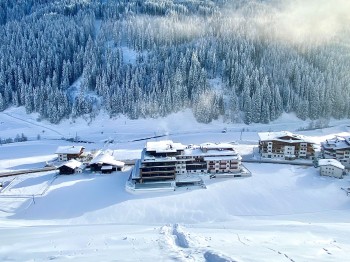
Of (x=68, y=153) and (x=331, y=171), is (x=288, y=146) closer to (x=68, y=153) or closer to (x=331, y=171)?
(x=331, y=171)

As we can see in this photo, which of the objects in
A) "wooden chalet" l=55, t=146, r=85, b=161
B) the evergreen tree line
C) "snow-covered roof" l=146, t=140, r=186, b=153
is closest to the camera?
"snow-covered roof" l=146, t=140, r=186, b=153

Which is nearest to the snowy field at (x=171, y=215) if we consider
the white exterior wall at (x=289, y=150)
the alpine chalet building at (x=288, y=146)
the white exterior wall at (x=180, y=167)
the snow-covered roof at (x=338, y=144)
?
the alpine chalet building at (x=288, y=146)

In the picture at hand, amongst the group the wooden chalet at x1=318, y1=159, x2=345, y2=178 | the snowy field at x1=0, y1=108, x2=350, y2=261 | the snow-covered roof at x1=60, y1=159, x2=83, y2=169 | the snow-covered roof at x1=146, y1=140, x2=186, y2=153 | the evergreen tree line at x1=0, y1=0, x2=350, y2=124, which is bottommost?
the snowy field at x1=0, y1=108, x2=350, y2=261

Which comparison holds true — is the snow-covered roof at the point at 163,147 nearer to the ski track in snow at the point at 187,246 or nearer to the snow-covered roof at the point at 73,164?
the snow-covered roof at the point at 73,164

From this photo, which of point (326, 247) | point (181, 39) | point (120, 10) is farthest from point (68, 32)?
point (326, 247)

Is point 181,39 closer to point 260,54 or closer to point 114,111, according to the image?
point 260,54

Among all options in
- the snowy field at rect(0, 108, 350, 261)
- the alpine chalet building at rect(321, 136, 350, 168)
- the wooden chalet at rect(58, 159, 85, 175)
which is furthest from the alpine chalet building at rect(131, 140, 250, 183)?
the alpine chalet building at rect(321, 136, 350, 168)

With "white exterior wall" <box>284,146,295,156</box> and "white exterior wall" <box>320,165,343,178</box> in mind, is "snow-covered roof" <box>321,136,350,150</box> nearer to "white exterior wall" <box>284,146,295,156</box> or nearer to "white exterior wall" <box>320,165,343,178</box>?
"white exterior wall" <box>284,146,295,156</box>

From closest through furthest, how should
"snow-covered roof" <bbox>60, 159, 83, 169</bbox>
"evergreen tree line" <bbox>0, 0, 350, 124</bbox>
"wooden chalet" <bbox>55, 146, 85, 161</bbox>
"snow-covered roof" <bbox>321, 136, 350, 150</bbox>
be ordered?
"snow-covered roof" <bbox>60, 159, 83, 169</bbox>, "snow-covered roof" <bbox>321, 136, 350, 150</bbox>, "wooden chalet" <bbox>55, 146, 85, 161</bbox>, "evergreen tree line" <bbox>0, 0, 350, 124</bbox>
